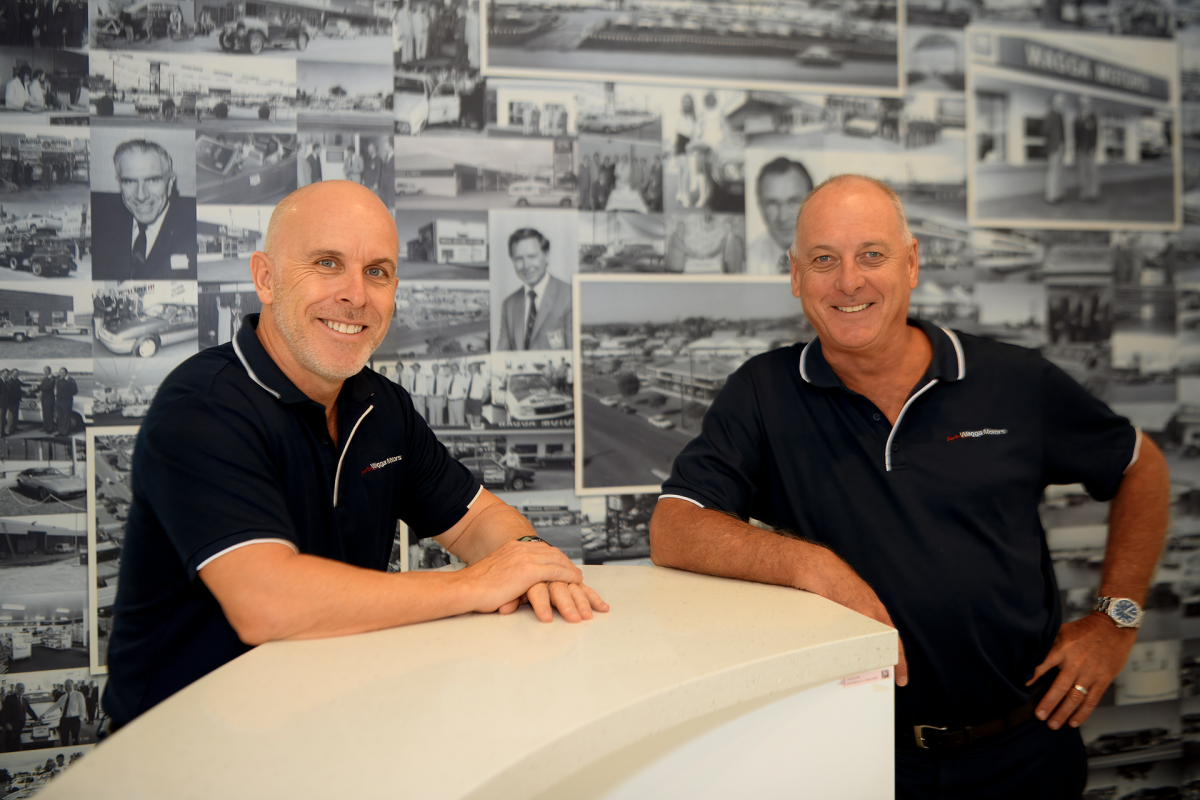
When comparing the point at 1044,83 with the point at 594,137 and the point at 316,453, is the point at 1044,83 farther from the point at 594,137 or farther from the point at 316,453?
the point at 316,453

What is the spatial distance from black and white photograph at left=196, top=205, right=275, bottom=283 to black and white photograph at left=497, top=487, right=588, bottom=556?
3.07 feet

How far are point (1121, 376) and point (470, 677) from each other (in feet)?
8.04

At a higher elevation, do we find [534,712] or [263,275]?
[263,275]

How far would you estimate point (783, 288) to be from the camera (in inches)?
88.7

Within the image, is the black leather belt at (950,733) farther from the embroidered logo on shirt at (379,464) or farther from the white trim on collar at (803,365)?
the embroidered logo on shirt at (379,464)

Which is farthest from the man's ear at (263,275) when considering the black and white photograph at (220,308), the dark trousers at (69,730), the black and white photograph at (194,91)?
the dark trousers at (69,730)

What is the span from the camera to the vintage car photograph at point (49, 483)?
6.28 feet

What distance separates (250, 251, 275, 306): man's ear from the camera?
145 cm

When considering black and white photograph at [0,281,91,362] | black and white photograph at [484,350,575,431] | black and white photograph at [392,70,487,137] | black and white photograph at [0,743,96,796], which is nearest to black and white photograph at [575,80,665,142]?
black and white photograph at [392,70,487,137]

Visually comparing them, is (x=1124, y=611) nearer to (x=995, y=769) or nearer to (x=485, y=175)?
(x=995, y=769)

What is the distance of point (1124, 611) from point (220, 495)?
1.69 m

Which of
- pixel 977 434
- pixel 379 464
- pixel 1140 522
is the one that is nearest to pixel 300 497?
pixel 379 464

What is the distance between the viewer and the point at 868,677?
38.1 inches

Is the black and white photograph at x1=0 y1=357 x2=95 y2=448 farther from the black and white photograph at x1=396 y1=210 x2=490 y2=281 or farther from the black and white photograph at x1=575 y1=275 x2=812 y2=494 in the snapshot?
the black and white photograph at x1=575 y1=275 x2=812 y2=494
